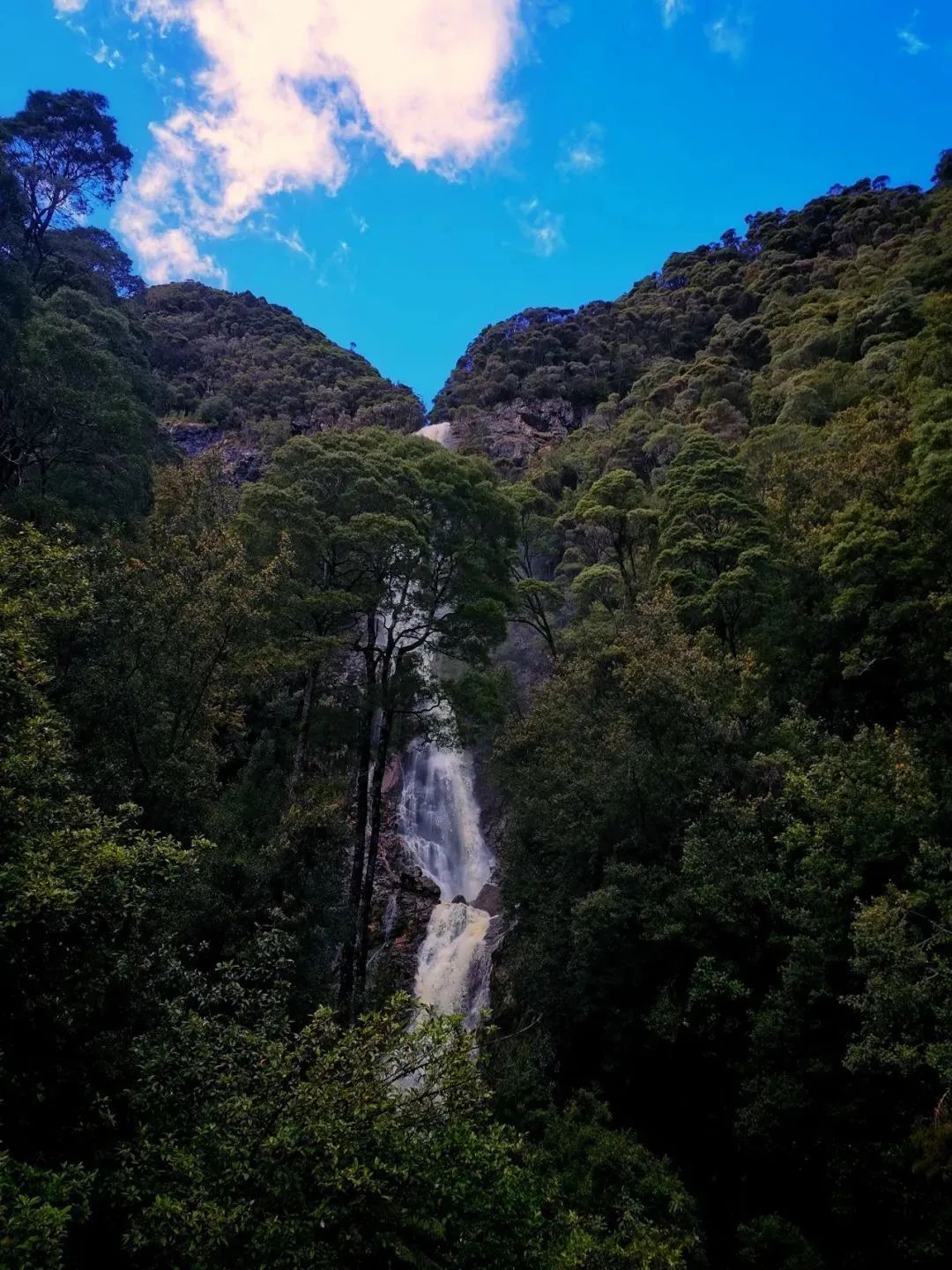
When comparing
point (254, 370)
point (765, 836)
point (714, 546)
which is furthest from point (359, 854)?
point (254, 370)

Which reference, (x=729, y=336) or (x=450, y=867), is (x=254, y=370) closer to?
(x=729, y=336)

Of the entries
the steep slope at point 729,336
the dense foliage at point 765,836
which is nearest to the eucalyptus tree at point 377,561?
the dense foliage at point 765,836

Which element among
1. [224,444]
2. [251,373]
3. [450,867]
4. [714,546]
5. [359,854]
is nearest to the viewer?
[359,854]

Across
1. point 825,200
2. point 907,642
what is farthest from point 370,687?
point 825,200

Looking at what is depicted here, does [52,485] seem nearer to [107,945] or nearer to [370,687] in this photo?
[370,687]

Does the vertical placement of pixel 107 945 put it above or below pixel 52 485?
below

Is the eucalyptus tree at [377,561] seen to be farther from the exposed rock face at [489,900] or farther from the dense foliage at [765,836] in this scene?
the exposed rock face at [489,900]

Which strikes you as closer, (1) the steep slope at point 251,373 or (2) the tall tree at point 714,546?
(2) the tall tree at point 714,546
